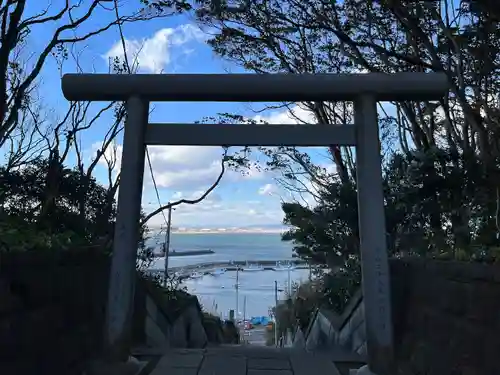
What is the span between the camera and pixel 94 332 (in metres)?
4.07

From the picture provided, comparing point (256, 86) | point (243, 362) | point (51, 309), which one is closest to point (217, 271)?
point (243, 362)

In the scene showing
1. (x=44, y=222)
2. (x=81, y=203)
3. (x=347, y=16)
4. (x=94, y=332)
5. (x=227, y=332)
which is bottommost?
(x=227, y=332)

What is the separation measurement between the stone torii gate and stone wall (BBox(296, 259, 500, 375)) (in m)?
0.34

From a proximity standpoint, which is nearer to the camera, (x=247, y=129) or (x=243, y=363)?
(x=247, y=129)

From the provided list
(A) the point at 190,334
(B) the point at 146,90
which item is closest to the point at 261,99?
(B) the point at 146,90

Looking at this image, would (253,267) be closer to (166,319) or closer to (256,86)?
(166,319)

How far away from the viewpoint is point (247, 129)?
460cm

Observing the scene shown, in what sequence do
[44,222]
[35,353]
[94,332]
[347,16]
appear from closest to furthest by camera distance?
[35,353]
[94,332]
[44,222]
[347,16]

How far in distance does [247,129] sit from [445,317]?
2.40 meters

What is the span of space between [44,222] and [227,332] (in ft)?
28.2

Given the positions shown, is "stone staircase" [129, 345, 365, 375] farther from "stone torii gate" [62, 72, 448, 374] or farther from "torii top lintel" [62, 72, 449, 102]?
"torii top lintel" [62, 72, 449, 102]

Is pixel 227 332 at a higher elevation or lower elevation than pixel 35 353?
lower

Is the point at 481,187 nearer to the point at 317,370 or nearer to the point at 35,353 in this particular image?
the point at 317,370

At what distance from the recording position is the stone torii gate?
4.32m
